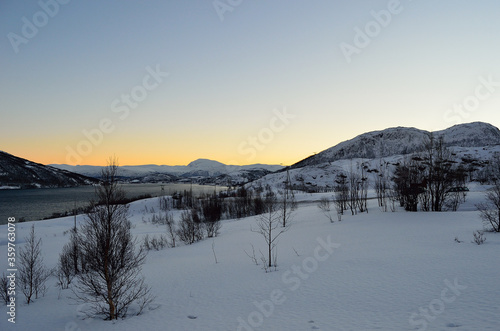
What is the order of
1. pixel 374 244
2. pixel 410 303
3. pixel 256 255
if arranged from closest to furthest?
1. pixel 410 303
2. pixel 374 244
3. pixel 256 255

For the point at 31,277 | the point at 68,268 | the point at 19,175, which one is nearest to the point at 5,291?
the point at 31,277

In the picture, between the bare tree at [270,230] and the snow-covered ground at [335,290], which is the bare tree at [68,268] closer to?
the snow-covered ground at [335,290]

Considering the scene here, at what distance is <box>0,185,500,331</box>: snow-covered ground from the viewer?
838 cm

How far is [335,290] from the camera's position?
11.0 m

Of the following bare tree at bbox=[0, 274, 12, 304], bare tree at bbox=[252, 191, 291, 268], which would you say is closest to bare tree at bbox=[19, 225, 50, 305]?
bare tree at bbox=[0, 274, 12, 304]

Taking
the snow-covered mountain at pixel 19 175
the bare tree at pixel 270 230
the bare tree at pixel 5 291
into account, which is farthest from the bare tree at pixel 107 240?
the snow-covered mountain at pixel 19 175

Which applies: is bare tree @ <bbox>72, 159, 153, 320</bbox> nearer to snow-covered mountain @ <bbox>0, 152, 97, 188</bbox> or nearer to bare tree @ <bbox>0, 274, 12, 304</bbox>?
bare tree @ <bbox>0, 274, 12, 304</bbox>

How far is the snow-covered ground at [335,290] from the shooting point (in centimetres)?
838

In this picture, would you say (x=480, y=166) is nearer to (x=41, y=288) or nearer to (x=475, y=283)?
(x=475, y=283)

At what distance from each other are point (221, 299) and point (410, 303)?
24.8ft

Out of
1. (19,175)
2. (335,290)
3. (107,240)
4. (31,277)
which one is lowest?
(31,277)

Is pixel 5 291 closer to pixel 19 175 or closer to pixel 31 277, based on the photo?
pixel 31 277

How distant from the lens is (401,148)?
7392 inches

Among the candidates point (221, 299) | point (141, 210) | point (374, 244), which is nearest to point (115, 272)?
point (221, 299)
